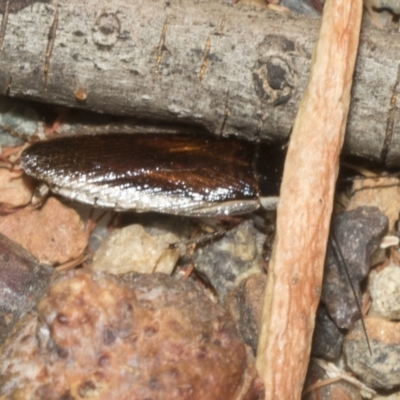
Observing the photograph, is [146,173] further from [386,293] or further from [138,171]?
[386,293]

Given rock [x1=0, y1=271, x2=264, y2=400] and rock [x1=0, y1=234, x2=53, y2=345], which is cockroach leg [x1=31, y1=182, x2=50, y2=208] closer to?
rock [x1=0, y1=234, x2=53, y2=345]

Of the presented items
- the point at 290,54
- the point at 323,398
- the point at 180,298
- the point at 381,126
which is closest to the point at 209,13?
the point at 290,54

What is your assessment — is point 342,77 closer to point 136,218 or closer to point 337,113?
point 337,113

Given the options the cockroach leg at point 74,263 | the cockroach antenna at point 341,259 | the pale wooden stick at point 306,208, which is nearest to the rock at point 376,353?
the cockroach antenna at point 341,259

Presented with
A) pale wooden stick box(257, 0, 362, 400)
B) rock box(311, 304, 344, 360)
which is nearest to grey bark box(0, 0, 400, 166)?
pale wooden stick box(257, 0, 362, 400)

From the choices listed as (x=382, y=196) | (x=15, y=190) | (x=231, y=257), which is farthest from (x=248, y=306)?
(x=15, y=190)

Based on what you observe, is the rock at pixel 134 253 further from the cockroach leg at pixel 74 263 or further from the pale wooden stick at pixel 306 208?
the pale wooden stick at pixel 306 208

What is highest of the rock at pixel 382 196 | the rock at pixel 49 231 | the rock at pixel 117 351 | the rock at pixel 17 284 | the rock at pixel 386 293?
the rock at pixel 382 196
